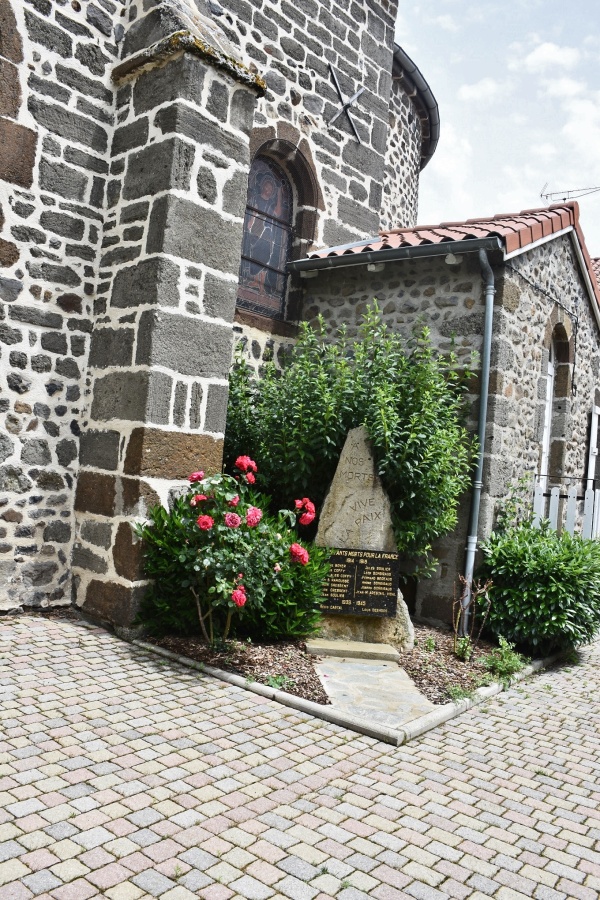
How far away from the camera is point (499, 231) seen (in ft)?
22.6

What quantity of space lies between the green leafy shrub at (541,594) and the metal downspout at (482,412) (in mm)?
174

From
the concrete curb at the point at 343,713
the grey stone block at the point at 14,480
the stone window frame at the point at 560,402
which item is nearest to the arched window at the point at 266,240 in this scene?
the grey stone block at the point at 14,480

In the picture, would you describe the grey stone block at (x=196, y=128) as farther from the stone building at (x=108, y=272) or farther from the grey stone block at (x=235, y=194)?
the grey stone block at (x=235, y=194)

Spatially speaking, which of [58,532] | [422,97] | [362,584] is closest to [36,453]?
[58,532]

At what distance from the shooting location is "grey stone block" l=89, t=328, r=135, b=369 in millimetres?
5465

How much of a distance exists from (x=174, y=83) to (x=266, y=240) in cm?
297

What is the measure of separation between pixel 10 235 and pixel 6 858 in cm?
422

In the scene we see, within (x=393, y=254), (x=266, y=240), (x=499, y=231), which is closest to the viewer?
(x=499, y=231)

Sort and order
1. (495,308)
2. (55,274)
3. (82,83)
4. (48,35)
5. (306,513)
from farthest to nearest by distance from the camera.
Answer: (495,308) → (306,513) → (82,83) → (55,274) → (48,35)

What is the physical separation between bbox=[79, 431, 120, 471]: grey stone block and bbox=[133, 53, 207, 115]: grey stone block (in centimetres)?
255

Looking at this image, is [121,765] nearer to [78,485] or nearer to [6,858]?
[6,858]

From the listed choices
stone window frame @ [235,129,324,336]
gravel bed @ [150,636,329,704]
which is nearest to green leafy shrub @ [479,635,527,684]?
gravel bed @ [150,636,329,704]

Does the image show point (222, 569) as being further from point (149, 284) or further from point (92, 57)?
point (92, 57)

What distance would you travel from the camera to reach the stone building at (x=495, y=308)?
23.2 feet
